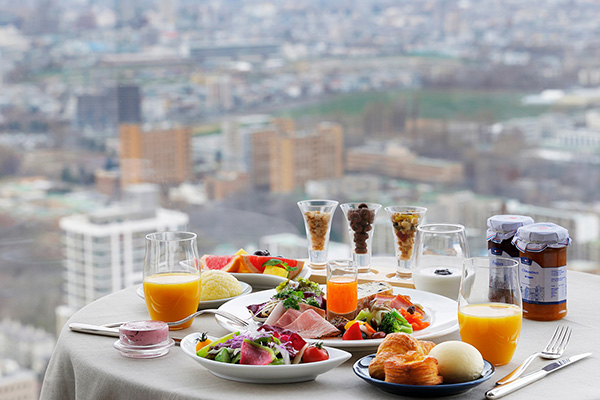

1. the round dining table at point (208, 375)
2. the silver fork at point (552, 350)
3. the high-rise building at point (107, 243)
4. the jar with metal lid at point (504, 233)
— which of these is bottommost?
the high-rise building at point (107, 243)

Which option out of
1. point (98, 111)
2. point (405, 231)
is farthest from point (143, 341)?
point (98, 111)

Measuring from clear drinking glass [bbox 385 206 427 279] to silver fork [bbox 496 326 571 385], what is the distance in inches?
17.6

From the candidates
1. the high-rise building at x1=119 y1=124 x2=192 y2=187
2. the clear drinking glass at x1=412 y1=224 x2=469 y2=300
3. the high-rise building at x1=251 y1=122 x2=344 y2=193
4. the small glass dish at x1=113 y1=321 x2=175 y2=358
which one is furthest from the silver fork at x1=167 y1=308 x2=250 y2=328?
the high-rise building at x1=251 y1=122 x2=344 y2=193

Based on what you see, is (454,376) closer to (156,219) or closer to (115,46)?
(156,219)

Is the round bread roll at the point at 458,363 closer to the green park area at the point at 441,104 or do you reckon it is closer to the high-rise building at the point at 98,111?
the high-rise building at the point at 98,111

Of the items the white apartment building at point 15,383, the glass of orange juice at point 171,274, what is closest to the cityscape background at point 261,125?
the white apartment building at point 15,383

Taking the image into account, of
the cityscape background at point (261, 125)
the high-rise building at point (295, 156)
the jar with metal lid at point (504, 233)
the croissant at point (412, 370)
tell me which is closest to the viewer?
the croissant at point (412, 370)

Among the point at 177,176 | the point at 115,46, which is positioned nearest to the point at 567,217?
the point at 177,176

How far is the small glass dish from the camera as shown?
4.37 feet

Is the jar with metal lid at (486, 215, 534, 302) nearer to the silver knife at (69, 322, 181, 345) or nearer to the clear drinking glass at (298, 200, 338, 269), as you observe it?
the clear drinking glass at (298, 200, 338, 269)

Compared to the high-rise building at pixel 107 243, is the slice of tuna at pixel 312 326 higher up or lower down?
higher up

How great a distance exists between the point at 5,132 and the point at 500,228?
287 inches

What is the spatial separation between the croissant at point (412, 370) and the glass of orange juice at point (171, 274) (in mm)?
529

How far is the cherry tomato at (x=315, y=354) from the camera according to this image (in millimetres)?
1188
